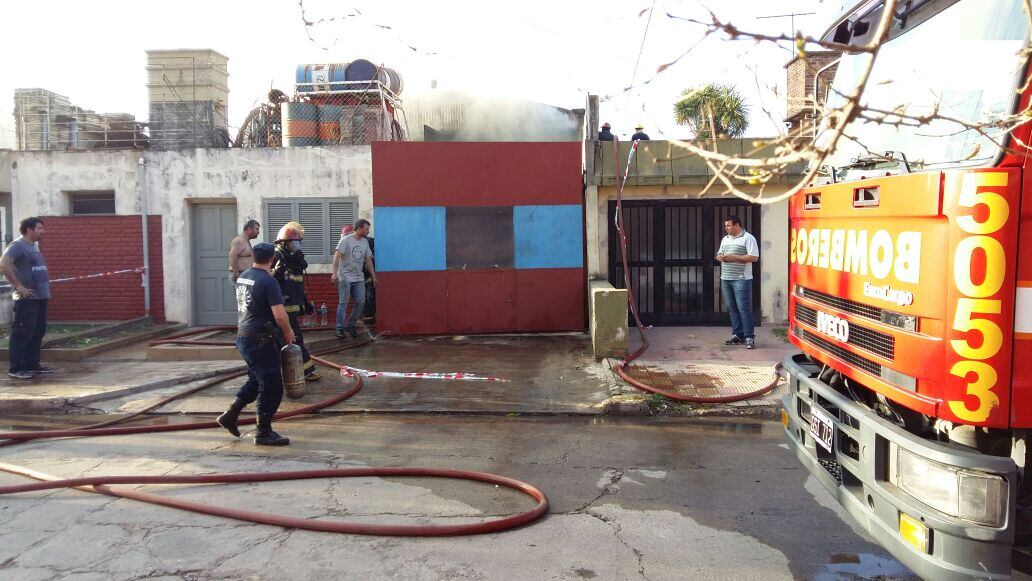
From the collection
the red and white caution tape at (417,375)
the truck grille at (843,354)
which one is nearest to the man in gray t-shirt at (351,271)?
the red and white caution tape at (417,375)

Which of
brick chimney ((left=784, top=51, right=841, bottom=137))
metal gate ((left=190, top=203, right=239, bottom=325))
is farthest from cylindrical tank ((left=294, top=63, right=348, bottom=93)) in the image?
brick chimney ((left=784, top=51, right=841, bottom=137))

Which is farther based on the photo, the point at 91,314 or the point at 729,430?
the point at 91,314

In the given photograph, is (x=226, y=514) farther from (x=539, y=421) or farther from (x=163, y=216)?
(x=163, y=216)

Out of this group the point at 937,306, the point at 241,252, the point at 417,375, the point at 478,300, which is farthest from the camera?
the point at 478,300

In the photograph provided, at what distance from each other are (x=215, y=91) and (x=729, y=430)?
11.1 meters

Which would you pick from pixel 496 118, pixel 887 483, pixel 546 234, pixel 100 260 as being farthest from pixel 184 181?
pixel 887 483

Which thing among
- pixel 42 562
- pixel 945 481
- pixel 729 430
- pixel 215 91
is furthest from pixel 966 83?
pixel 215 91

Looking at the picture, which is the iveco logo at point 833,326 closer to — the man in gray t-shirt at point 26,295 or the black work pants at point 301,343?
the black work pants at point 301,343

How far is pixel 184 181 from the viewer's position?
1246 centimetres

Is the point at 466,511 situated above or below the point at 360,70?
below

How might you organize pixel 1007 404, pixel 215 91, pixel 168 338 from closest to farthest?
pixel 1007 404 < pixel 168 338 < pixel 215 91

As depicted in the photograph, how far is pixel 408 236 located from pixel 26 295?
507 cm

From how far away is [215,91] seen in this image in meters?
13.6

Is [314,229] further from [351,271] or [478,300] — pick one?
[478,300]
